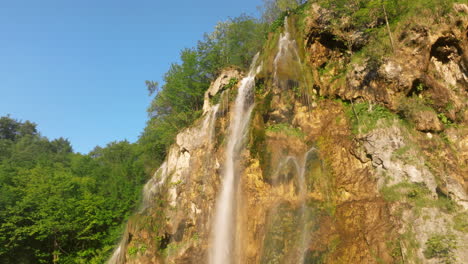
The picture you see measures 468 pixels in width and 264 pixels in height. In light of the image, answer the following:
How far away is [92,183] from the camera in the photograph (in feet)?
82.0

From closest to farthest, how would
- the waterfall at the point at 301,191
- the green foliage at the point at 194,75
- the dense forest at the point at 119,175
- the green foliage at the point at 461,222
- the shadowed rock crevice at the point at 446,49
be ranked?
the green foliage at the point at 461,222, the waterfall at the point at 301,191, the shadowed rock crevice at the point at 446,49, the dense forest at the point at 119,175, the green foliage at the point at 194,75

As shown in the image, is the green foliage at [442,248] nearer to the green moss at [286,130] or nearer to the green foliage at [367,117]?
the green foliage at [367,117]

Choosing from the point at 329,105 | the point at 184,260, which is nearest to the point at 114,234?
the point at 184,260

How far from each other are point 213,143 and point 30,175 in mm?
15264

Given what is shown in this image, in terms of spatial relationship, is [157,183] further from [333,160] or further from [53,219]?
[333,160]

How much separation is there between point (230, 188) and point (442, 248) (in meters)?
8.43

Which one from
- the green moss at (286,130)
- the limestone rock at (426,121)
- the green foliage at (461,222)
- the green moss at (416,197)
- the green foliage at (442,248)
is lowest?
the green foliage at (442,248)

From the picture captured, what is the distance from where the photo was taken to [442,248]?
7.98 meters

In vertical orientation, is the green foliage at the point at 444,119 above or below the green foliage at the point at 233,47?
below

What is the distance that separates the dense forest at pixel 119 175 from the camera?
14.7 metres

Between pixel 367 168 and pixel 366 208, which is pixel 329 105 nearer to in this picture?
pixel 367 168

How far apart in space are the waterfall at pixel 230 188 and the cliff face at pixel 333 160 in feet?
0.31

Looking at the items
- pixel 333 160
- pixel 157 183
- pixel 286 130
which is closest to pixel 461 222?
pixel 333 160

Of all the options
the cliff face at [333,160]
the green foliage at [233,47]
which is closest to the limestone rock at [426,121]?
the cliff face at [333,160]
